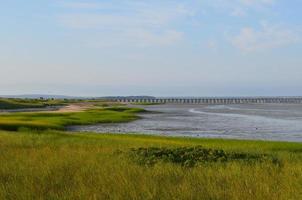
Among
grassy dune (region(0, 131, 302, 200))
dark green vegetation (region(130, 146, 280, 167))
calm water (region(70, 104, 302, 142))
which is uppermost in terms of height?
grassy dune (region(0, 131, 302, 200))

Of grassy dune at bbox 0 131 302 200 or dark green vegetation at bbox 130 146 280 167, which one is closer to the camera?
grassy dune at bbox 0 131 302 200

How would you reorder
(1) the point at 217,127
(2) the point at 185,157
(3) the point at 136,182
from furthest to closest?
(1) the point at 217,127, (2) the point at 185,157, (3) the point at 136,182

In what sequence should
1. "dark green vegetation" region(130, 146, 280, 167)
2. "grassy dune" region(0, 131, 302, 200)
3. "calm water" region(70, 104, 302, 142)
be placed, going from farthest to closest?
"calm water" region(70, 104, 302, 142) < "dark green vegetation" region(130, 146, 280, 167) < "grassy dune" region(0, 131, 302, 200)

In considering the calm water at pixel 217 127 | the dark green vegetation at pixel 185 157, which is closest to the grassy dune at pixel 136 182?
the dark green vegetation at pixel 185 157

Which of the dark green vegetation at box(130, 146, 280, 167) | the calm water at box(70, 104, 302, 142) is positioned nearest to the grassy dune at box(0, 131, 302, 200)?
the dark green vegetation at box(130, 146, 280, 167)

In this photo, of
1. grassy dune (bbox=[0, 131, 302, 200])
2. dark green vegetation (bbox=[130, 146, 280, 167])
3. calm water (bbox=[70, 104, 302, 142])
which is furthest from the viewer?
calm water (bbox=[70, 104, 302, 142])

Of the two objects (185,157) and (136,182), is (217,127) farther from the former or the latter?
(136,182)

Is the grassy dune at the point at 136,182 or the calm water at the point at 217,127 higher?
the grassy dune at the point at 136,182

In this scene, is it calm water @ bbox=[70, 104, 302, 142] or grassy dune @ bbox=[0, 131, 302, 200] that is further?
calm water @ bbox=[70, 104, 302, 142]

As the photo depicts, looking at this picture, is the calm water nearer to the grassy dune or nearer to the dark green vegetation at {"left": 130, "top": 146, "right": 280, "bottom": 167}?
the dark green vegetation at {"left": 130, "top": 146, "right": 280, "bottom": 167}

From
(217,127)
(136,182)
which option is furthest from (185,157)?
(217,127)

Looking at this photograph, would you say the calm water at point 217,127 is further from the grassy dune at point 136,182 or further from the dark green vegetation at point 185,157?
the grassy dune at point 136,182

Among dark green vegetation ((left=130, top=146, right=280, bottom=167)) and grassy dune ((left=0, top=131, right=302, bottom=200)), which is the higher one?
grassy dune ((left=0, top=131, right=302, bottom=200))

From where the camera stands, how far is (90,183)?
10.1 metres
